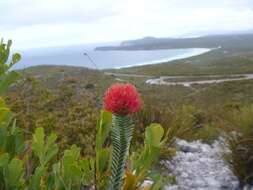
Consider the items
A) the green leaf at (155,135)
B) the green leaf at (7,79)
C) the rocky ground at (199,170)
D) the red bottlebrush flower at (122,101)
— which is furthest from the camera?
the rocky ground at (199,170)

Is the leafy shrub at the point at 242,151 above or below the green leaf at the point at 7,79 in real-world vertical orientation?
below

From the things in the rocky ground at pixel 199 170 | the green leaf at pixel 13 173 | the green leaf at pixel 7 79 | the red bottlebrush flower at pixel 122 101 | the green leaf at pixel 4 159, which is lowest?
the rocky ground at pixel 199 170

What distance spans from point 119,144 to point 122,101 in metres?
0.26

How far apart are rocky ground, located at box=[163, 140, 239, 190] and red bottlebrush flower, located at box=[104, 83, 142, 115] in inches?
111

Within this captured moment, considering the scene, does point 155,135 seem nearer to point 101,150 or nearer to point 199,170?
point 101,150

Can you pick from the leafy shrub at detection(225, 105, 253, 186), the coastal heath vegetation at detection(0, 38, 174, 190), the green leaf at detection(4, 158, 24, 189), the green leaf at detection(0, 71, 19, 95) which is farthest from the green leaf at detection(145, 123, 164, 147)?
the leafy shrub at detection(225, 105, 253, 186)

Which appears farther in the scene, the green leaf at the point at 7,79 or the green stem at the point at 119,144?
the green leaf at the point at 7,79

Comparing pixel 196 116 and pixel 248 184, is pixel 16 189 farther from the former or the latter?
pixel 196 116

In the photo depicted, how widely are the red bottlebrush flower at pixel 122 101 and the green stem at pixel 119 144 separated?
56mm

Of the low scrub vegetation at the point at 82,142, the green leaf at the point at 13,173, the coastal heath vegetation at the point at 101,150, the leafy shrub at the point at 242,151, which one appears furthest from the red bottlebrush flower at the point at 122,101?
the leafy shrub at the point at 242,151

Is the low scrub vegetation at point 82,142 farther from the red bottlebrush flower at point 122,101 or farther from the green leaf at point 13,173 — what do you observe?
the red bottlebrush flower at point 122,101

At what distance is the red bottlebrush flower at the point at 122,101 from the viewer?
2.00 metres

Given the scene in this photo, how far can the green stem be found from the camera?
2074 millimetres

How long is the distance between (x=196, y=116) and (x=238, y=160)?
6048 millimetres
